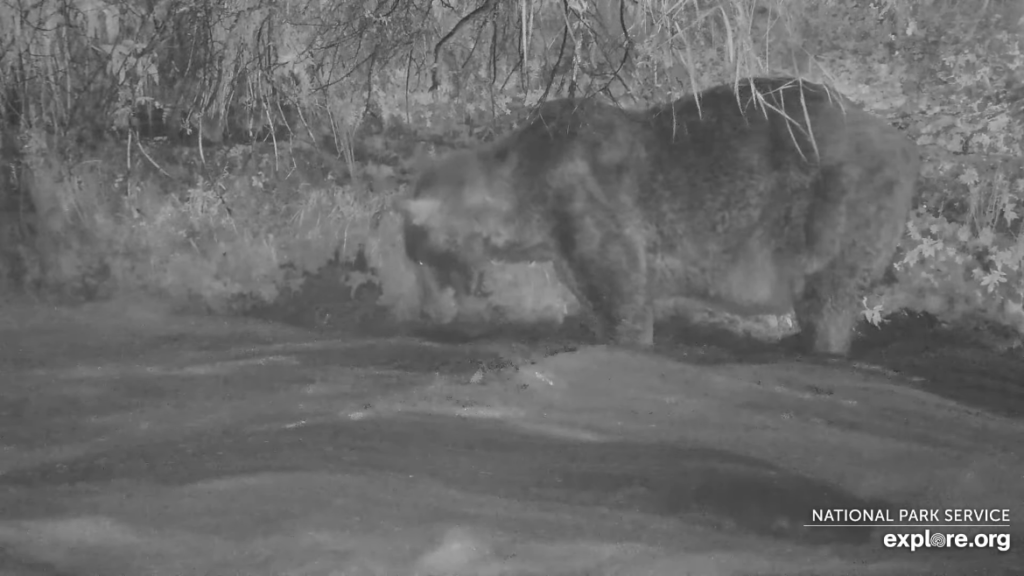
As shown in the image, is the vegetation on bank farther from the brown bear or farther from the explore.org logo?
the explore.org logo

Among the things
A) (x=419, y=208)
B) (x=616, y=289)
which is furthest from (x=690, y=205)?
(x=419, y=208)

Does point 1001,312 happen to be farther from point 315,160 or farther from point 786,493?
point 315,160

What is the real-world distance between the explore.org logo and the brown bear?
0.31 meters

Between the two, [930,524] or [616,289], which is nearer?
[930,524]

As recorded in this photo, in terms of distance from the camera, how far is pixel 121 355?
1.62 m

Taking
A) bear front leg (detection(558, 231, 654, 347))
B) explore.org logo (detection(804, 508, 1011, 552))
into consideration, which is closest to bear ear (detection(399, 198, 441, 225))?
bear front leg (detection(558, 231, 654, 347))

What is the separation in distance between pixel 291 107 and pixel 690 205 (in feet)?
2.71

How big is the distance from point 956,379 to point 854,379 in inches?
7.3

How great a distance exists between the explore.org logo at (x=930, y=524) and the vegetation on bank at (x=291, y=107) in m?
0.36

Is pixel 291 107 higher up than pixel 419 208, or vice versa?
pixel 291 107

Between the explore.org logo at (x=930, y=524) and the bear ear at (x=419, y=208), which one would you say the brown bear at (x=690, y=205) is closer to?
the bear ear at (x=419, y=208)

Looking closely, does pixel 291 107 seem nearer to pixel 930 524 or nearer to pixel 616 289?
pixel 616 289

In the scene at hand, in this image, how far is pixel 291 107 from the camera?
1633 millimetres

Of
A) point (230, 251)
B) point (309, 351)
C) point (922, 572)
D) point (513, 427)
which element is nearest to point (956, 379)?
point (922, 572)
